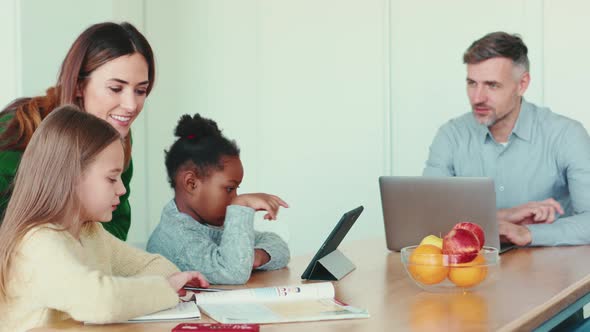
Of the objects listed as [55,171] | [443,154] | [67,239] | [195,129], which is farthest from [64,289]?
[443,154]

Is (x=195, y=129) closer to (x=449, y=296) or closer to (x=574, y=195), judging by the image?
(x=449, y=296)

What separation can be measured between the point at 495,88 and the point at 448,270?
1.73 m

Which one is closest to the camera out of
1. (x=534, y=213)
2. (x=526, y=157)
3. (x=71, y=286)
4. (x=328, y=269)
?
(x=71, y=286)

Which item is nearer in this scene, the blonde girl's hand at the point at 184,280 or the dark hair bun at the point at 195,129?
the blonde girl's hand at the point at 184,280

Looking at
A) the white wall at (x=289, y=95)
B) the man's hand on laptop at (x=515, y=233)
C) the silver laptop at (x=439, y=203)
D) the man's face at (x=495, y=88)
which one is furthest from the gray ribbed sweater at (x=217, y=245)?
the white wall at (x=289, y=95)

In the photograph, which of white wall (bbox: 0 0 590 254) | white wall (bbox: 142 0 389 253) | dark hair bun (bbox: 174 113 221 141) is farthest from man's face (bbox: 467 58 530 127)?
white wall (bbox: 142 0 389 253)

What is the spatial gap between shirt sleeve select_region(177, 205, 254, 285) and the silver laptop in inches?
21.7

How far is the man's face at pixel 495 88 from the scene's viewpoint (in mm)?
3654

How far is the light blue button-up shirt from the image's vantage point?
11.3 ft

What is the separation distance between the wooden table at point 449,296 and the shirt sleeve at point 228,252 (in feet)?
0.18

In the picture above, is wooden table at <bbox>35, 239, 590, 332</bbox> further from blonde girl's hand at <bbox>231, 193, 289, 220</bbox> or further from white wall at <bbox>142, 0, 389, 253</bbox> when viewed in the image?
white wall at <bbox>142, 0, 389, 253</bbox>

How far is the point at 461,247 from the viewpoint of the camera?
6.92 feet

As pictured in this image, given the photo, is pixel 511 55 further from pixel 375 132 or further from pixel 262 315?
pixel 262 315

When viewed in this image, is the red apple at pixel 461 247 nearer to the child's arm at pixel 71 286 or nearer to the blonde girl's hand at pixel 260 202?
the blonde girl's hand at pixel 260 202
